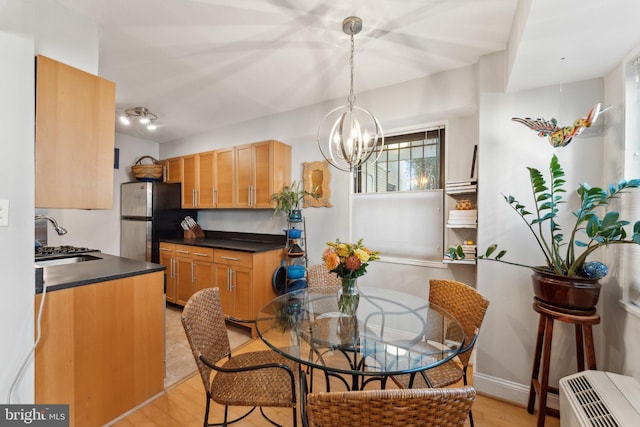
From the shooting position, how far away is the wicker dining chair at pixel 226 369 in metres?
1.29

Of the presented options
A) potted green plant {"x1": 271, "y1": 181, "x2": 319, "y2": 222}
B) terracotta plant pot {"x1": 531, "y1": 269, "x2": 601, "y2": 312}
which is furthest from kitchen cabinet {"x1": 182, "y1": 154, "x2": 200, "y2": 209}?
terracotta plant pot {"x1": 531, "y1": 269, "x2": 601, "y2": 312}

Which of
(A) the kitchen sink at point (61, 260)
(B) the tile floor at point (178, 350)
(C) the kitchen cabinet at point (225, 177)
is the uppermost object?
(C) the kitchen cabinet at point (225, 177)

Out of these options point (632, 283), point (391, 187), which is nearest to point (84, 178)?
point (391, 187)

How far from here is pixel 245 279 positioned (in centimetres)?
304

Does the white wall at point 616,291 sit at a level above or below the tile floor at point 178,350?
above

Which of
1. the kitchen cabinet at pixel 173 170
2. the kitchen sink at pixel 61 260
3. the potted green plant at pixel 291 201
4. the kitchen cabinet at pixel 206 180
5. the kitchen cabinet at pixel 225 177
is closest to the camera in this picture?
the kitchen sink at pixel 61 260

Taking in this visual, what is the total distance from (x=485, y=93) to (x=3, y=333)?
10.8 ft

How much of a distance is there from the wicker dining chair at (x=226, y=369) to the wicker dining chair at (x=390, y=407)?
538 millimetres

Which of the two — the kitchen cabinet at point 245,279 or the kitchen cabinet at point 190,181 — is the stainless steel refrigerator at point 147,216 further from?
the kitchen cabinet at point 245,279

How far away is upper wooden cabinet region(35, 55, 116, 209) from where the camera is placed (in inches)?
56.3

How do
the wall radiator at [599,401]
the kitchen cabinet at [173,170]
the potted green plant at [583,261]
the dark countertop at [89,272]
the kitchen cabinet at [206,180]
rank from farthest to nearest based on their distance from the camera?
the kitchen cabinet at [173,170] → the kitchen cabinet at [206,180] → the dark countertop at [89,272] → the potted green plant at [583,261] → the wall radiator at [599,401]

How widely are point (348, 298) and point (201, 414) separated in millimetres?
1257

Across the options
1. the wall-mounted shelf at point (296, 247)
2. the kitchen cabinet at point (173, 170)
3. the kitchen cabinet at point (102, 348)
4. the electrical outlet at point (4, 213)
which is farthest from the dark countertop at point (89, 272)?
the kitchen cabinet at point (173, 170)

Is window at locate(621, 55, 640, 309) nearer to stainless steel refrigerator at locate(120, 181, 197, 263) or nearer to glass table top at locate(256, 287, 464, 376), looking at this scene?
glass table top at locate(256, 287, 464, 376)
